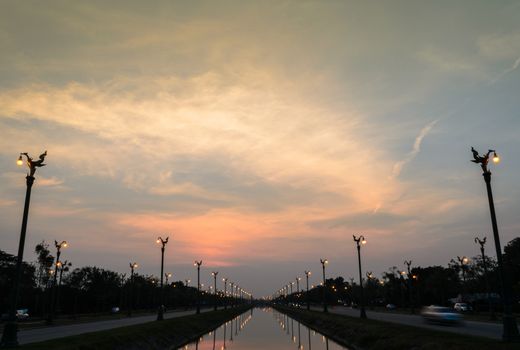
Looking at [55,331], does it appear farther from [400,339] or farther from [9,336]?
[400,339]

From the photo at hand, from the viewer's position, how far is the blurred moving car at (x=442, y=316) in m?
44.7

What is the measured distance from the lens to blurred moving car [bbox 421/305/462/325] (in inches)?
1758

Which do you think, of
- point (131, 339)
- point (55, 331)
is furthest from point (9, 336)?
point (55, 331)

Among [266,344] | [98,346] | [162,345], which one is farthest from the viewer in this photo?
[266,344]

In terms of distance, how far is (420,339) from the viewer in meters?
28.6

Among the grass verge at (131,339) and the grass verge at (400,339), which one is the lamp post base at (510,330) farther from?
the grass verge at (131,339)

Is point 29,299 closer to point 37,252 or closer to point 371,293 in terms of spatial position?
point 37,252

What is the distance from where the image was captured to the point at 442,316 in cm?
4525

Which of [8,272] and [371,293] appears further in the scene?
[371,293]

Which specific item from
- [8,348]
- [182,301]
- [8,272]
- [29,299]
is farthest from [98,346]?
[182,301]

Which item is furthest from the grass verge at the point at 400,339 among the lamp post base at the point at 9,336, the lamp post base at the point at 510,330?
the lamp post base at the point at 9,336

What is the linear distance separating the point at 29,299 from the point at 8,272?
1596cm

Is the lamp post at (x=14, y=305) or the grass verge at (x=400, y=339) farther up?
the lamp post at (x=14, y=305)

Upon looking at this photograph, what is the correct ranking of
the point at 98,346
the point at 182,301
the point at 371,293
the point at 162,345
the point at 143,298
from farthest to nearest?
the point at 182,301, the point at 371,293, the point at 143,298, the point at 162,345, the point at 98,346
